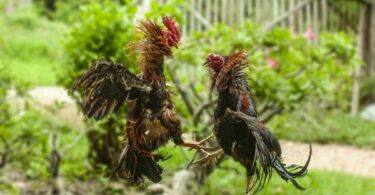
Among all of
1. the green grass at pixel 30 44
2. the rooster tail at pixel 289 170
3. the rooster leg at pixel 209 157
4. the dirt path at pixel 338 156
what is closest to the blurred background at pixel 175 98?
the dirt path at pixel 338 156

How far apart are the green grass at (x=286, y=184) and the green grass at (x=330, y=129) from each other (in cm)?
307

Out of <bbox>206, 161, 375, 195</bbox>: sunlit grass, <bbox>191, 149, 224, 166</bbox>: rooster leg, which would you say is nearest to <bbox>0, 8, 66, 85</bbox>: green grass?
<bbox>206, 161, 375, 195</bbox>: sunlit grass

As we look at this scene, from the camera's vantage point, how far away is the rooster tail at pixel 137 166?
168 cm

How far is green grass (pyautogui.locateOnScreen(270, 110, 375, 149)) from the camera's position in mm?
10617

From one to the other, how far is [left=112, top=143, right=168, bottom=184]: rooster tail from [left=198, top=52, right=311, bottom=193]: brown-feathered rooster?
0.17m

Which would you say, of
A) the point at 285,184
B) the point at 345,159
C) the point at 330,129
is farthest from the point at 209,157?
the point at 330,129

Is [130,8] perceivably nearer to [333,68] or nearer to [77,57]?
[77,57]

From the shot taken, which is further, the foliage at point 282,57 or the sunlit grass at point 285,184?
the sunlit grass at point 285,184

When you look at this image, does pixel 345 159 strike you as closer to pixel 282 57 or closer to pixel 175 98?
pixel 282 57

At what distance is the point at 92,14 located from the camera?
4.82 meters

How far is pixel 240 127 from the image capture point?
1.61 m

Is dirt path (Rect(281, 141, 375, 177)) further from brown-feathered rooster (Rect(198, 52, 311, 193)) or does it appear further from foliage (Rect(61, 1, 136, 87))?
brown-feathered rooster (Rect(198, 52, 311, 193))

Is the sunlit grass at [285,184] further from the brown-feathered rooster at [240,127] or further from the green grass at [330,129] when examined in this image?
the brown-feathered rooster at [240,127]

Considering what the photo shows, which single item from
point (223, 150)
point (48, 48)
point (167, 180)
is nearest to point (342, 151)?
point (167, 180)
